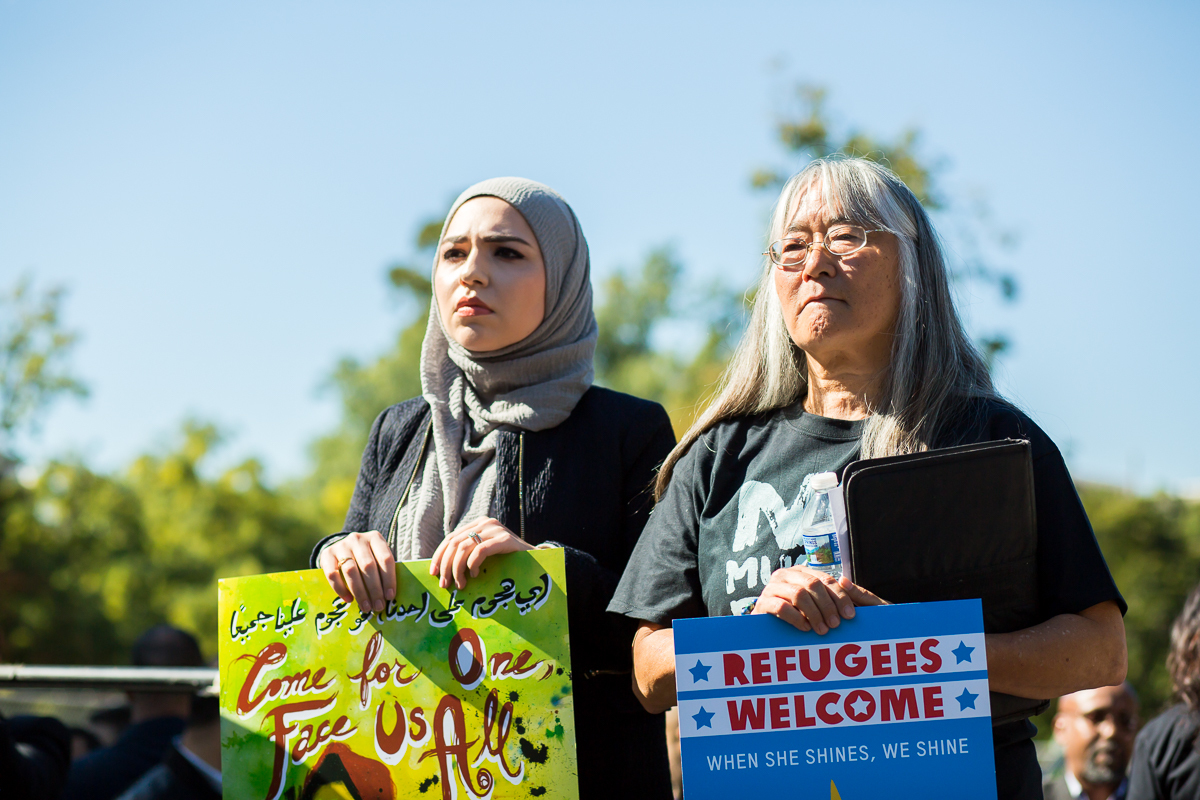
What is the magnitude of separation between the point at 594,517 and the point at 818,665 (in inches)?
32.9

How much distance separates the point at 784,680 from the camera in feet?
5.66

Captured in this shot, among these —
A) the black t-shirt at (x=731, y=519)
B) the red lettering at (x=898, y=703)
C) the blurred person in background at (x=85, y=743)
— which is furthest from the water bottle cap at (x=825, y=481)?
the blurred person in background at (x=85, y=743)

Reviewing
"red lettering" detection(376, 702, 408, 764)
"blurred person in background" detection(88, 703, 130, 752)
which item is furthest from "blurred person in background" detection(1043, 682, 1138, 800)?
"blurred person in background" detection(88, 703, 130, 752)

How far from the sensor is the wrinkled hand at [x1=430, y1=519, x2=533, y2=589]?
83.4 inches

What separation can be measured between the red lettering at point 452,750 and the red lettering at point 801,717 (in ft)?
2.11

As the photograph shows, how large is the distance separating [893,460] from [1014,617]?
355 mm

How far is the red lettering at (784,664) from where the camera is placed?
172 centimetres

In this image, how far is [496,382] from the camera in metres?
2.68

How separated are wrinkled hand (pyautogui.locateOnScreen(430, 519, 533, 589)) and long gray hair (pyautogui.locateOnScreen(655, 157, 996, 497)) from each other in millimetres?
388

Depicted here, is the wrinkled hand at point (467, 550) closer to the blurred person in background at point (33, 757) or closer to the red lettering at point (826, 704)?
the red lettering at point (826, 704)

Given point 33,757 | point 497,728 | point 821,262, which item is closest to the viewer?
point 497,728

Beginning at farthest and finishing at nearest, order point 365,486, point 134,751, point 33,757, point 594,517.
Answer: point 134,751 → point 33,757 → point 365,486 → point 594,517

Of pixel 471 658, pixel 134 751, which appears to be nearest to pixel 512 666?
pixel 471 658

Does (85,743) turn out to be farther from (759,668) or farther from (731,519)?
(759,668)
